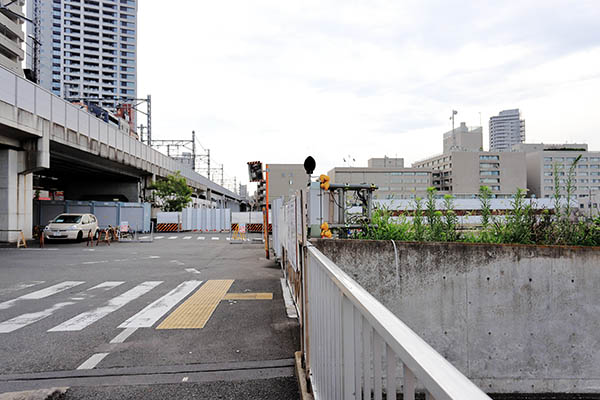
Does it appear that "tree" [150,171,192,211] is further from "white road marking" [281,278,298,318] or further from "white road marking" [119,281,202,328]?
"white road marking" [281,278,298,318]

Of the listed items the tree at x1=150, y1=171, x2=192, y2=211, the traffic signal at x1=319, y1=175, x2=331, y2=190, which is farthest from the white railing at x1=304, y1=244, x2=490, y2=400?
the tree at x1=150, y1=171, x2=192, y2=211

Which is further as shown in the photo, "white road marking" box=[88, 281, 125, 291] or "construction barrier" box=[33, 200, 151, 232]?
"construction barrier" box=[33, 200, 151, 232]

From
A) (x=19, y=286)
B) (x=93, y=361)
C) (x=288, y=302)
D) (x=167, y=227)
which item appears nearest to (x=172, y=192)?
(x=167, y=227)

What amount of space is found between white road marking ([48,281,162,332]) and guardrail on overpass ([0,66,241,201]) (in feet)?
49.8

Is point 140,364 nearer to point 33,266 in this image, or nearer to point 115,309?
point 115,309

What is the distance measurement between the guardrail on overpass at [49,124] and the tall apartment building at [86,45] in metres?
93.7

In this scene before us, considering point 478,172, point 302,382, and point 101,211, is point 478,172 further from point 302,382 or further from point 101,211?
point 302,382

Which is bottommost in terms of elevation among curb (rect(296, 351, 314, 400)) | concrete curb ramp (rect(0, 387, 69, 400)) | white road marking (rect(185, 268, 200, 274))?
white road marking (rect(185, 268, 200, 274))

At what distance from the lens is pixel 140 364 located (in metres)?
4.43

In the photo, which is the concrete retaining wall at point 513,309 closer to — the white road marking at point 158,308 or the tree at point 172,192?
the white road marking at point 158,308

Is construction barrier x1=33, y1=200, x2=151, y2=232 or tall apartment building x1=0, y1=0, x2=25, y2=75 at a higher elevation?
tall apartment building x1=0, y1=0, x2=25, y2=75

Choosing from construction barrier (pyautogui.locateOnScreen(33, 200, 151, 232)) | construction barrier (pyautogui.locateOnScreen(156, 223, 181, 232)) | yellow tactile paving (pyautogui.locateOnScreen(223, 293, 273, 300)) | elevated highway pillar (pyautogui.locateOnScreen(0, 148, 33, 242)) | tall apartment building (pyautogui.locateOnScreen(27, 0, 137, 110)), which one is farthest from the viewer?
tall apartment building (pyautogui.locateOnScreen(27, 0, 137, 110))

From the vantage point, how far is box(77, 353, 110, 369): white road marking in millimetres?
4355

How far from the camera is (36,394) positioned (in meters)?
3.65
